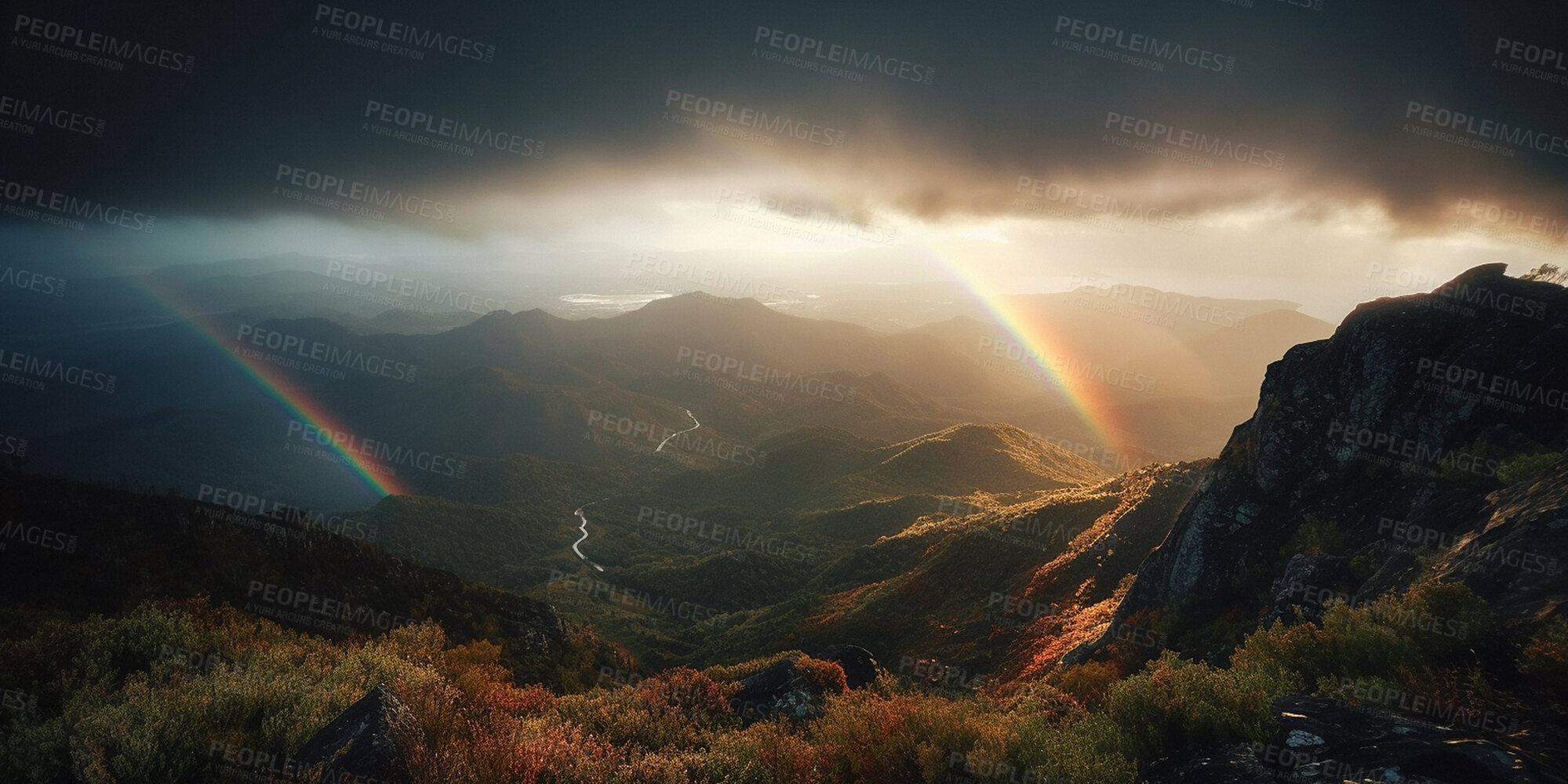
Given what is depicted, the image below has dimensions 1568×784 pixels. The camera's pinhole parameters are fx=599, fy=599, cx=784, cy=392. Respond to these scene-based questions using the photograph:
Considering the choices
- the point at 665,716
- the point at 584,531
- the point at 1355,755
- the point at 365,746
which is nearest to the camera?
the point at 1355,755

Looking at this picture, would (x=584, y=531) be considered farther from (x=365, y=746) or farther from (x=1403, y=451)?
(x=1403, y=451)

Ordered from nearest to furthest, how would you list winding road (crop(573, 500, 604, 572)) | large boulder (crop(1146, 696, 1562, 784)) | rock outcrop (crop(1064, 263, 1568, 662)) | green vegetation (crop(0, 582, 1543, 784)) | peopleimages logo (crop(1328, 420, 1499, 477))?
1. large boulder (crop(1146, 696, 1562, 784))
2. green vegetation (crop(0, 582, 1543, 784))
3. rock outcrop (crop(1064, 263, 1568, 662))
4. peopleimages logo (crop(1328, 420, 1499, 477))
5. winding road (crop(573, 500, 604, 572))

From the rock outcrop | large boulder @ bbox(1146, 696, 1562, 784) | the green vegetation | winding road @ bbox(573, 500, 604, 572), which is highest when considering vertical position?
the rock outcrop

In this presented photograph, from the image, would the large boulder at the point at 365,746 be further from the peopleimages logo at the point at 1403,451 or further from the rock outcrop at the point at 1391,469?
the peopleimages logo at the point at 1403,451

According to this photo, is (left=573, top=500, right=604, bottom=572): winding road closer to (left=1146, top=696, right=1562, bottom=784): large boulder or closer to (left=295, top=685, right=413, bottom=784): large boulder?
(left=295, top=685, right=413, bottom=784): large boulder

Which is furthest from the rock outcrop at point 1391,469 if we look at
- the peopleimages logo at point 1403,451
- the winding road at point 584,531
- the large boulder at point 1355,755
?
the winding road at point 584,531

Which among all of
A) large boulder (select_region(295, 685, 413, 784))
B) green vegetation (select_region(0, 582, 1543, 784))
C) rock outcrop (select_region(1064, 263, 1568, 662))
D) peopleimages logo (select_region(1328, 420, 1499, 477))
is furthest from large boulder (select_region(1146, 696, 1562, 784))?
peopleimages logo (select_region(1328, 420, 1499, 477))

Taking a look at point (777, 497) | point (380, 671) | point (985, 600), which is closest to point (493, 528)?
point (777, 497)

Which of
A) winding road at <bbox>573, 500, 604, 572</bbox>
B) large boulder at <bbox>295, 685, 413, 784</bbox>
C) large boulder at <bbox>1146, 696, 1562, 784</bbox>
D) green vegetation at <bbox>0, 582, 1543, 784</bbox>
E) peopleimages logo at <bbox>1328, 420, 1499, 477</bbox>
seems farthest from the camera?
winding road at <bbox>573, 500, 604, 572</bbox>

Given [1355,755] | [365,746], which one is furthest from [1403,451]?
[365,746]

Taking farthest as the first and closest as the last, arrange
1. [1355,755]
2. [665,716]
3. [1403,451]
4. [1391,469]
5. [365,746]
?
[1403,451]
[1391,469]
[665,716]
[365,746]
[1355,755]

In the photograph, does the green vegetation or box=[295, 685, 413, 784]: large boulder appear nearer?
box=[295, 685, 413, 784]: large boulder

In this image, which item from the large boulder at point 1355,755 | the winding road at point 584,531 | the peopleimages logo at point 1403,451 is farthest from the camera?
the winding road at point 584,531

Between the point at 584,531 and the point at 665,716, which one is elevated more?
the point at 665,716
